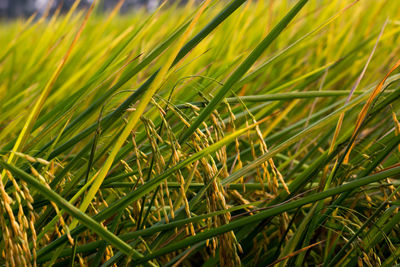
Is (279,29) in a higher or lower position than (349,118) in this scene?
higher

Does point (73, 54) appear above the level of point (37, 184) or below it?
above

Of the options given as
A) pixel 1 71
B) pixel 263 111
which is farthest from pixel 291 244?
pixel 1 71

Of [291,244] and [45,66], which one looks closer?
[291,244]

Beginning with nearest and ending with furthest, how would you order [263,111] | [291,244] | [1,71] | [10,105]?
[291,244] < [263,111] < [10,105] < [1,71]

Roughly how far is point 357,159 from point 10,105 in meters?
0.86

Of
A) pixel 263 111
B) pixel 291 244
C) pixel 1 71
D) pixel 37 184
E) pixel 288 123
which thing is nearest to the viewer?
pixel 37 184

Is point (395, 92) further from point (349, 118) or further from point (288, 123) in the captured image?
point (288, 123)

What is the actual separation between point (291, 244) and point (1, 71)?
4.50 feet

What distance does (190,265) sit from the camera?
0.87m

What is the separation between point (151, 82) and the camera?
579mm

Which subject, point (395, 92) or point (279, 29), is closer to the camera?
point (279, 29)

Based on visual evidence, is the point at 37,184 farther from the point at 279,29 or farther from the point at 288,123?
the point at 288,123

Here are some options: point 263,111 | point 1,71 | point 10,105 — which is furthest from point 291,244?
point 1,71

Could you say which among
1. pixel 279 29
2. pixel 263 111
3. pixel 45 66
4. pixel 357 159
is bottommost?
pixel 357 159
